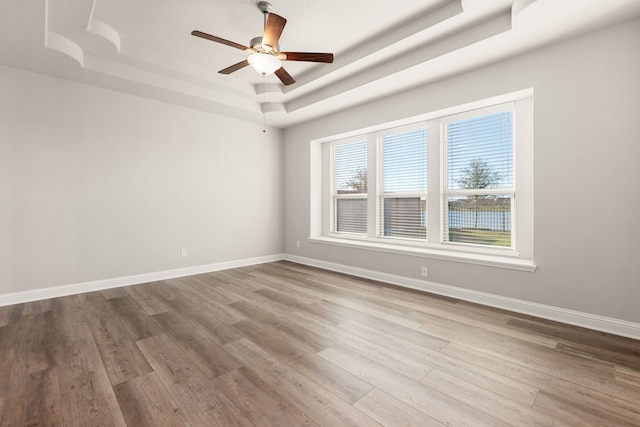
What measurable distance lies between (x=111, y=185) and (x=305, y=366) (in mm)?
3755

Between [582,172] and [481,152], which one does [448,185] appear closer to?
[481,152]

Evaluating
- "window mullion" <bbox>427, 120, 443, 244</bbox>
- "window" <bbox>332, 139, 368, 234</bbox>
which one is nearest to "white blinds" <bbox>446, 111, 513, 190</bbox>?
"window mullion" <bbox>427, 120, 443, 244</bbox>

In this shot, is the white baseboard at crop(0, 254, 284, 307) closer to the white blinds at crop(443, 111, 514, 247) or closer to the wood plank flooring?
the wood plank flooring

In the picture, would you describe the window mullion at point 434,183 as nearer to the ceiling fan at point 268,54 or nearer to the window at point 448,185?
the window at point 448,185

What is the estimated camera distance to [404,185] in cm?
455

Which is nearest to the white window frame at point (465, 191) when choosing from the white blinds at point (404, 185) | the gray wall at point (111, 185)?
the white blinds at point (404, 185)

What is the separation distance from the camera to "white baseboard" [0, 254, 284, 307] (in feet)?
11.3

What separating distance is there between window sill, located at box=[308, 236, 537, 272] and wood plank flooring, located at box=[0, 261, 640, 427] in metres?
0.51

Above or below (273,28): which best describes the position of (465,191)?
below

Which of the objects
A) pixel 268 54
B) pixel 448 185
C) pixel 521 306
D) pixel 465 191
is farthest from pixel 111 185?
pixel 521 306

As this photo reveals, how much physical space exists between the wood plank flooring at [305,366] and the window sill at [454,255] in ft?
1.68

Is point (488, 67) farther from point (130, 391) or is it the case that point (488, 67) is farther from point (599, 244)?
point (130, 391)

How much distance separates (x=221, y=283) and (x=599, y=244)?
4417 mm

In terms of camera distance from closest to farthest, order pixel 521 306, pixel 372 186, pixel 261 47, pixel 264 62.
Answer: pixel 261 47 → pixel 264 62 → pixel 521 306 → pixel 372 186
